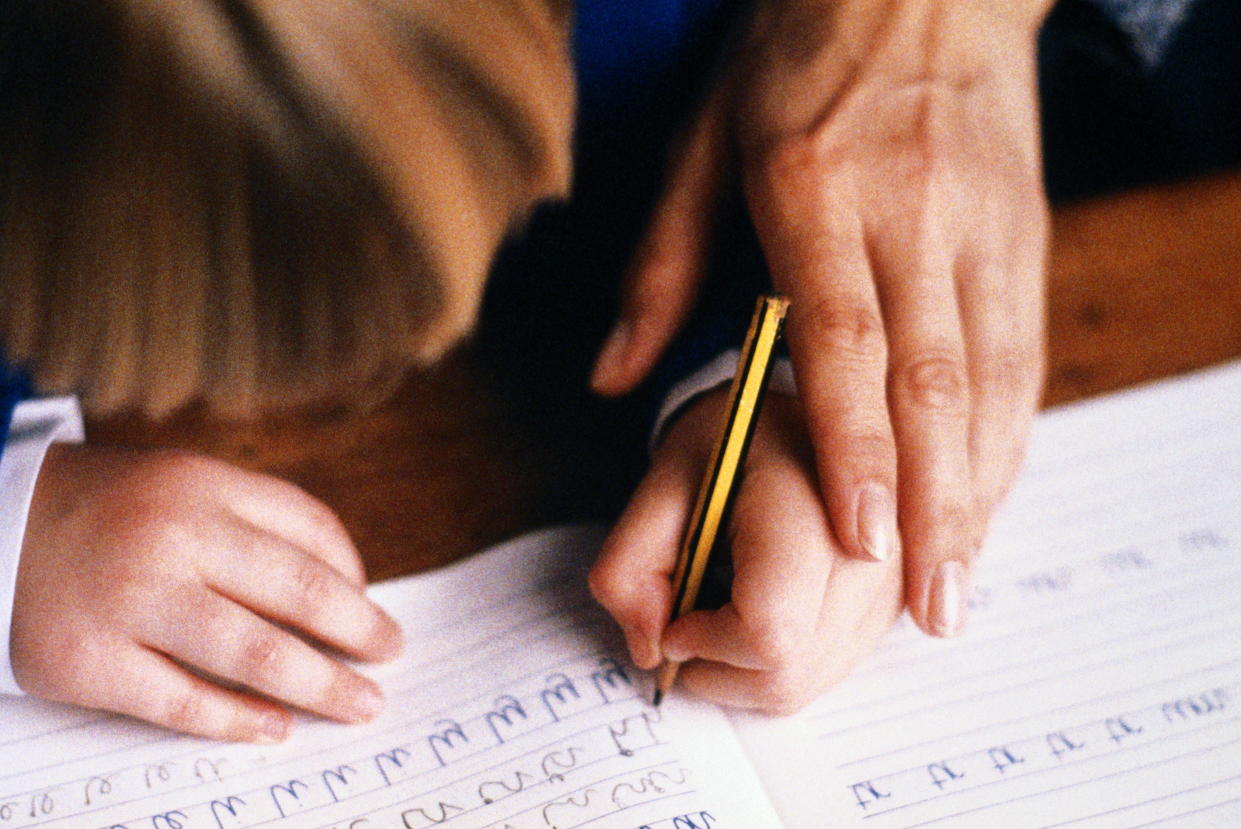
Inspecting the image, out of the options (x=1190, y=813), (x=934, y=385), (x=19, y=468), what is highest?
(x=19, y=468)

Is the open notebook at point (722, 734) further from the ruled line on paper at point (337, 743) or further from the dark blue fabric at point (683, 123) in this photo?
the dark blue fabric at point (683, 123)

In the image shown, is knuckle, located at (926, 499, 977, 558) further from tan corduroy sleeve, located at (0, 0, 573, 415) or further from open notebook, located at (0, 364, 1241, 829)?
tan corduroy sleeve, located at (0, 0, 573, 415)

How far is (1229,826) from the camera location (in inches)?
14.7

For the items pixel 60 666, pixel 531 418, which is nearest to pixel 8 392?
pixel 60 666

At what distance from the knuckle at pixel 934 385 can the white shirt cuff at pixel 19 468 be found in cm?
36

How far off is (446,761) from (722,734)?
0.11 m

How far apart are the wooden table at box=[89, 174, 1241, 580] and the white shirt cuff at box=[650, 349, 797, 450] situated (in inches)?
1.8

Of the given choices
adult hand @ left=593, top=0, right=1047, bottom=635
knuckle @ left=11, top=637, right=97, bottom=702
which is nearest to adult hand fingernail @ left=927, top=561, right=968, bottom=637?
adult hand @ left=593, top=0, right=1047, bottom=635

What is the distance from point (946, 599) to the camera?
412 mm

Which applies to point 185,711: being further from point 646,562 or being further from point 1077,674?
point 1077,674

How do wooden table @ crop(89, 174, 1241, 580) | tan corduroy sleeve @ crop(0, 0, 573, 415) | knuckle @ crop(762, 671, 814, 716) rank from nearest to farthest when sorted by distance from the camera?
tan corduroy sleeve @ crop(0, 0, 573, 415)
knuckle @ crop(762, 671, 814, 716)
wooden table @ crop(89, 174, 1241, 580)

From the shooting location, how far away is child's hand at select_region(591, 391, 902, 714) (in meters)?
0.39

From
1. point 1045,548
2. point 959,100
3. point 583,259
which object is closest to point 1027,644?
point 1045,548

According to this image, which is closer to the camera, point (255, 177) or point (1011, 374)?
point (255, 177)
